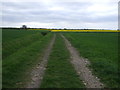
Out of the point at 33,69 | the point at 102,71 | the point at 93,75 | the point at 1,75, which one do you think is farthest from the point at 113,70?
the point at 1,75

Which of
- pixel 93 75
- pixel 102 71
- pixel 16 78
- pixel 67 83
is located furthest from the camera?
pixel 102 71

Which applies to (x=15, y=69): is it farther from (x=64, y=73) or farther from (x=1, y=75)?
(x=64, y=73)

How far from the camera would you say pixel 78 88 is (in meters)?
6.81

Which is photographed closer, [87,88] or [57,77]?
[87,88]

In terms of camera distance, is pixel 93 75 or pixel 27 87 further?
pixel 93 75

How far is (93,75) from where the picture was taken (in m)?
8.77

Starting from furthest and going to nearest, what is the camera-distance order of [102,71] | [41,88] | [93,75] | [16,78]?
[102,71]
[93,75]
[16,78]
[41,88]

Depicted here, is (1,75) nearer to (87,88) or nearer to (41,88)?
(41,88)

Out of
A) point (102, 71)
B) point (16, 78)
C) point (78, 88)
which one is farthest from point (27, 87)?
point (102, 71)

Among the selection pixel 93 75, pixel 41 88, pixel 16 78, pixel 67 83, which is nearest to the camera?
pixel 41 88

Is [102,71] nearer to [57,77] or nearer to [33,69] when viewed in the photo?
[57,77]

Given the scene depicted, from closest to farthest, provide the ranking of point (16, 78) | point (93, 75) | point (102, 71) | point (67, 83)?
1. point (67, 83)
2. point (16, 78)
3. point (93, 75)
4. point (102, 71)

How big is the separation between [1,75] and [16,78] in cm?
89

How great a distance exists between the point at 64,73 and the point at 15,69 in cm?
260
